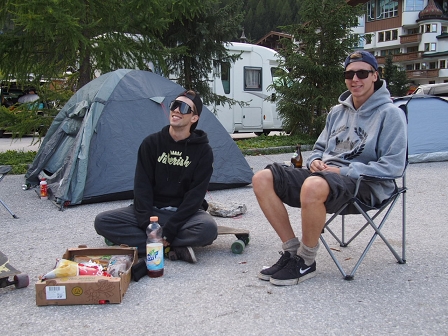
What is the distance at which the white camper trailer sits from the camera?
570 inches

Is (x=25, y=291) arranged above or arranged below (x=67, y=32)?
below

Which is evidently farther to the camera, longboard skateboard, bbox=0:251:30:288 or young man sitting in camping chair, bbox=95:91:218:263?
young man sitting in camping chair, bbox=95:91:218:263

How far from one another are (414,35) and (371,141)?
1775 inches

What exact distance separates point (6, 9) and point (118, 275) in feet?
20.4

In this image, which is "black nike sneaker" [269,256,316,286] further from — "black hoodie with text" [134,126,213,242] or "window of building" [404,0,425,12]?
"window of building" [404,0,425,12]

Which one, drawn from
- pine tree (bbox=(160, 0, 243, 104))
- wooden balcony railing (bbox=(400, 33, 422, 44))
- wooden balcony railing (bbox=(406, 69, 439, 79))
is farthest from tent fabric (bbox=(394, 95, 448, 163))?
wooden balcony railing (bbox=(400, 33, 422, 44))

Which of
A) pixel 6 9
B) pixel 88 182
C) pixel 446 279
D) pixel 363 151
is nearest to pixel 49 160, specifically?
pixel 88 182

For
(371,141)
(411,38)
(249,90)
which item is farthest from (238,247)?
(411,38)

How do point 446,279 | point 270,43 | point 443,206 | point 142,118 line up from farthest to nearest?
point 270,43 → point 142,118 → point 443,206 → point 446,279

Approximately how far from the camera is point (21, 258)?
13.5 ft

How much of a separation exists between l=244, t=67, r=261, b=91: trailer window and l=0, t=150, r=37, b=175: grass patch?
22.8 feet

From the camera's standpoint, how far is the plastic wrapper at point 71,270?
3.12m

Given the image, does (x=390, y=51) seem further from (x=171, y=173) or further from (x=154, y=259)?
(x=154, y=259)

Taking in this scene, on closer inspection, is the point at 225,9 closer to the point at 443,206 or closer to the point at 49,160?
the point at 49,160
